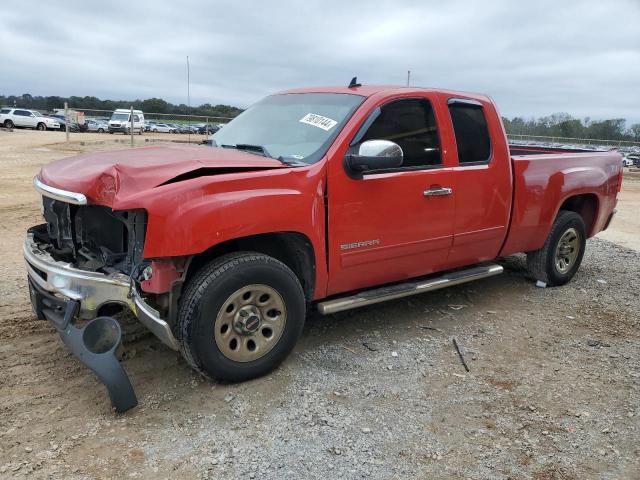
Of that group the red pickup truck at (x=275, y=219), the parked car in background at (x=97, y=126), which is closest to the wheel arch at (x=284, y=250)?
the red pickup truck at (x=275, y=219)

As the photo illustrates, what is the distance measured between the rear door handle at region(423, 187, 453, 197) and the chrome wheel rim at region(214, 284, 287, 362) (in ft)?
4.95

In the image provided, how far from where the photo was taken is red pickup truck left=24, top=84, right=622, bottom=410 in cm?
315

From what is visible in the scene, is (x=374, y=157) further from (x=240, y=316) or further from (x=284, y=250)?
(x=240, y=316)

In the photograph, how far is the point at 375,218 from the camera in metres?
3.91

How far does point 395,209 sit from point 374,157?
0.55 meters

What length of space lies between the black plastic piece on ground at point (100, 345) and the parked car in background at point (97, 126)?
139 ft

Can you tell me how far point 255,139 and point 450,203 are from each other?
65.7 inches

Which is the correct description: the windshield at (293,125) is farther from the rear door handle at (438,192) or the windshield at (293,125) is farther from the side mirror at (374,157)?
the rear door handle at (438,192)

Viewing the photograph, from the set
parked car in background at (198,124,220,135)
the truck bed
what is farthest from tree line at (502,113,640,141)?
the truck bed

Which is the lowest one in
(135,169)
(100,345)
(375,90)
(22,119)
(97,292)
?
(100,345)

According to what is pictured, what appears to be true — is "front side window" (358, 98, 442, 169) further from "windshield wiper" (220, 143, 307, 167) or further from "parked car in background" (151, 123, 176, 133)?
"parked car in background" (151, 123, 176, 133)

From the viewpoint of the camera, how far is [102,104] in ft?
205

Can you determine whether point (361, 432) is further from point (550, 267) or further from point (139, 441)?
point (550, 267)

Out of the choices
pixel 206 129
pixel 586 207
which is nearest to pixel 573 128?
pixel 206 129
